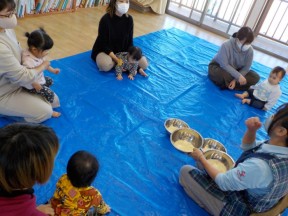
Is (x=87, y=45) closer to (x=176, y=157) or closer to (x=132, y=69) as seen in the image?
(x=132, y=69)

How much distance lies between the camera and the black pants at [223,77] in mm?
3089

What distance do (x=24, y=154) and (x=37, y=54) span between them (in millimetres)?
1263

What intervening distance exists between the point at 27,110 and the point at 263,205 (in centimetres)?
165

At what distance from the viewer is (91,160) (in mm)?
1213

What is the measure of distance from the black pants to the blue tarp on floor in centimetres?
8

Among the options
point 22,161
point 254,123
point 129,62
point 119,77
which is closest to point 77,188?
point 22,161

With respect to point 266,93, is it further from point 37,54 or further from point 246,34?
point 37,54

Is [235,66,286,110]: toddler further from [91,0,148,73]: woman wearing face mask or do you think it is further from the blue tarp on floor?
[91,0,148,73]: woman wearing face mask

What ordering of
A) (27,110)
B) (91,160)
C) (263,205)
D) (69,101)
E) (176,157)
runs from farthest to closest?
1. (69,101)
2. (176,157)
3. (27,110)
4. (263,205)
5. (91,160)

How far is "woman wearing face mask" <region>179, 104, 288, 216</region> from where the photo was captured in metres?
1.27

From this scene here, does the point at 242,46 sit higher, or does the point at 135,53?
the point at 242,46

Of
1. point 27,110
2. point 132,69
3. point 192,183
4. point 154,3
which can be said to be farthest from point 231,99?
point 154,3

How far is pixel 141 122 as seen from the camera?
233 cm

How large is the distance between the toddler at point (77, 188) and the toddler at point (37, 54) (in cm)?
94
